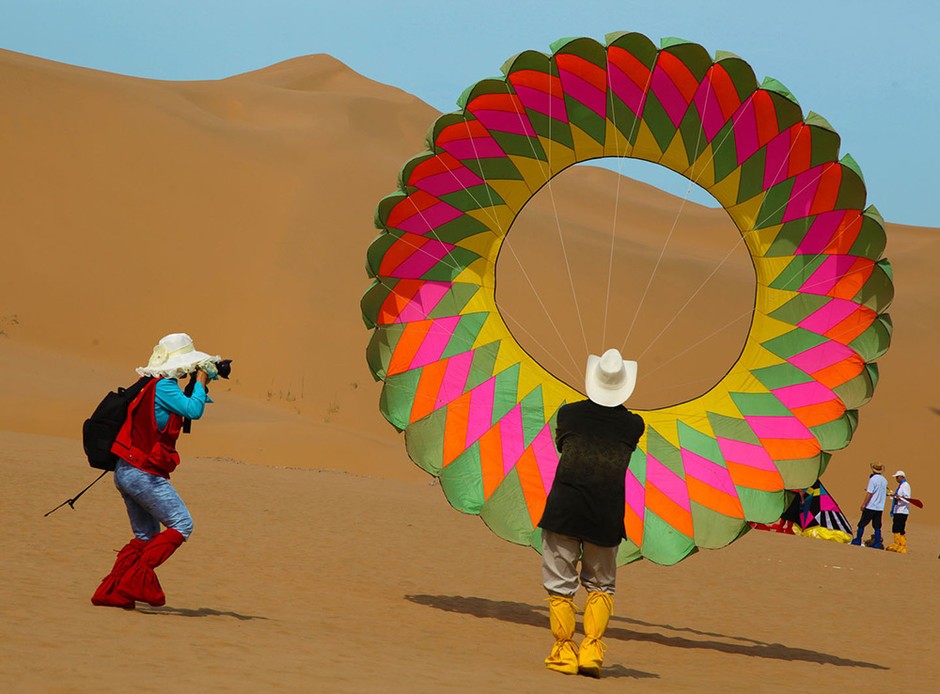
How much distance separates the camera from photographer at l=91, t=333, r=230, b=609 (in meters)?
7.59

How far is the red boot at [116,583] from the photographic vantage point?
7660 millimetres

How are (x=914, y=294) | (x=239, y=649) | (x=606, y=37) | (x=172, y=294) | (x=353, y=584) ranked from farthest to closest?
(x=914, y=294) < (x=172, y=294) < (x=353, y=584) < (x=606, y=37) < (x=239, y=649)

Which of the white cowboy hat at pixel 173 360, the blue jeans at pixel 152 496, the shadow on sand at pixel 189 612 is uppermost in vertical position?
the white cowboy hat at pixel 173 360

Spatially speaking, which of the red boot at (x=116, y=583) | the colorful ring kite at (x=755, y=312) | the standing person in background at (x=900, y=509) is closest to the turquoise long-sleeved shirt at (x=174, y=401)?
the red boot at (x=116, y=583)

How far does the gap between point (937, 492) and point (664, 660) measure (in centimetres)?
2681

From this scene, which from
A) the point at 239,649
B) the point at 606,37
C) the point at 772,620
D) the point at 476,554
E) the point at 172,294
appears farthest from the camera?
the point at 172,294

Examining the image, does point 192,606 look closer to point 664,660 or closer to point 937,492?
point 664,660

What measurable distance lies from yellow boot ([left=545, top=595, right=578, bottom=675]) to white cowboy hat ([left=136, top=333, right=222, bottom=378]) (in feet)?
8.76

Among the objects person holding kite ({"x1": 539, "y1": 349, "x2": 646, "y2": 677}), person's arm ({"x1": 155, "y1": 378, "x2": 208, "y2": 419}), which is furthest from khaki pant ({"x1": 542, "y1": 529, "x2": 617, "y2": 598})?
person's arm ({"x1": 155, "y1": 378, "x2": 208, "y2": 419})

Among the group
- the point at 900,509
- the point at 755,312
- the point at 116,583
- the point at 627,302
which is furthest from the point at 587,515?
the point at 627,302

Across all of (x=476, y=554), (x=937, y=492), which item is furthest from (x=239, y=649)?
(x=937, y=492)

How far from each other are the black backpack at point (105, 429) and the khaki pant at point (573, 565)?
2788 mm

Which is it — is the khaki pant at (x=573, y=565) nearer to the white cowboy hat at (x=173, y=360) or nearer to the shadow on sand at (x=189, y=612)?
the shadow on sand at (x=189, y=612)

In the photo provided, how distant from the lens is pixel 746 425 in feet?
32.9
